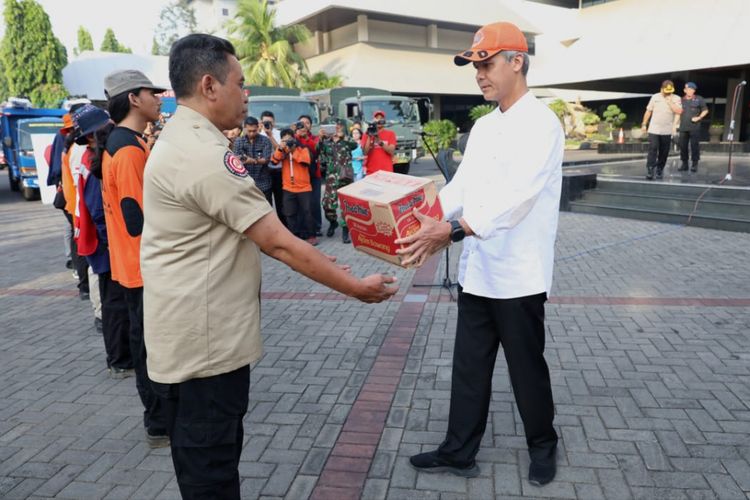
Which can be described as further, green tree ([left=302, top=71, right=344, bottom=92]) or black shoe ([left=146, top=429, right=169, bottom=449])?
green tree ([left=302, top=71, right=344, bottom=92])

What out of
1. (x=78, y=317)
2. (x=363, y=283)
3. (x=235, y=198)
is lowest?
(x=78, y=317)

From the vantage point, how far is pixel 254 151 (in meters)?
8.28

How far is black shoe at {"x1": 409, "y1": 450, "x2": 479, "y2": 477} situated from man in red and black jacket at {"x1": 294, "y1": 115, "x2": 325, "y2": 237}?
20.4ft

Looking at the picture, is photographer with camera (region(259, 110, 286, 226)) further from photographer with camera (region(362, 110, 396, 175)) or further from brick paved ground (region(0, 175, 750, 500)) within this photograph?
brick paved ground (region(0, 175, 750, 500))

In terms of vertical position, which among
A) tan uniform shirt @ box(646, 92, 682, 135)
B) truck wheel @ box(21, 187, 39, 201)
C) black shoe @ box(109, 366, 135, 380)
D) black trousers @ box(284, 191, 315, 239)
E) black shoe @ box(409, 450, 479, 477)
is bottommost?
black shoe @ box(109, 366, 135, 380)

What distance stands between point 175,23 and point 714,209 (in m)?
68.3

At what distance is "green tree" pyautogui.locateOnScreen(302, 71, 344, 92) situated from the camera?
32750 millimetres

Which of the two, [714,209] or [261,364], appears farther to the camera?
[714,209]

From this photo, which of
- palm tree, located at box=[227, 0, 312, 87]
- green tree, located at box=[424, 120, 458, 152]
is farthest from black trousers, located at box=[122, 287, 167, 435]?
palm tree, located at box=[227, 0, 312, 87]

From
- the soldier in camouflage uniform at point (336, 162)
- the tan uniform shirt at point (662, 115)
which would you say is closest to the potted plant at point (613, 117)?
the tan uniform shirt at point (662, 115)

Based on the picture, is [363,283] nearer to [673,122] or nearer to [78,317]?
[78,317]

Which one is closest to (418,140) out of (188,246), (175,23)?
(188,246)

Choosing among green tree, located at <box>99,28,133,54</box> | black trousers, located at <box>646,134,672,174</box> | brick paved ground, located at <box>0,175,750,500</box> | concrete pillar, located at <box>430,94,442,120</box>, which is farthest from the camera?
green tree, located at <box>99,28,133,54</box>

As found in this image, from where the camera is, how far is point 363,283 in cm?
202
